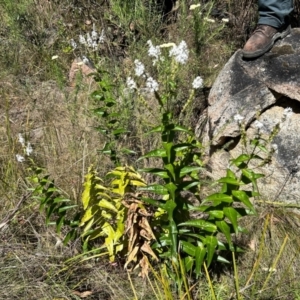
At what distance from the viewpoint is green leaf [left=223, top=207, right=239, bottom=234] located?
2.04m

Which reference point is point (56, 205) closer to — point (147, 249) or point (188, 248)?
point (147, 249)

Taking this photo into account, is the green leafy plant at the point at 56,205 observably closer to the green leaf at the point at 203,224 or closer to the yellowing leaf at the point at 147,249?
the yellowing leaf at the point at 147,249

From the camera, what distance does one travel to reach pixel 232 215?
2070 mm

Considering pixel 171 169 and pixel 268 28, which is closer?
pixel 171 169

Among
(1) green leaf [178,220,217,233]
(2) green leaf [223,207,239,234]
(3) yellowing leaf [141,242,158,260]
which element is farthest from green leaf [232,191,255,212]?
(3) yellowing leaf [141,242,158,260]

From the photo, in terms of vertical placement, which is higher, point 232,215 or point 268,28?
point 268,28

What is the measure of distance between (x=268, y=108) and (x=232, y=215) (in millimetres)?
1188

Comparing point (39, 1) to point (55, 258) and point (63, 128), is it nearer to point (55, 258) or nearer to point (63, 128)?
point (63, 128)

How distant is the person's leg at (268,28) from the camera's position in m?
3.11

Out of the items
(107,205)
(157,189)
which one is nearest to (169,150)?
(157,189)

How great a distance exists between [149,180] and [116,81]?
1.04 m

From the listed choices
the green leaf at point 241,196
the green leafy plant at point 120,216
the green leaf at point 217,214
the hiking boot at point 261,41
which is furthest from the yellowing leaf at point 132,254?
the hiking boot at point 261,41

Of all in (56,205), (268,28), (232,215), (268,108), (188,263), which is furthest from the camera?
(268,28)

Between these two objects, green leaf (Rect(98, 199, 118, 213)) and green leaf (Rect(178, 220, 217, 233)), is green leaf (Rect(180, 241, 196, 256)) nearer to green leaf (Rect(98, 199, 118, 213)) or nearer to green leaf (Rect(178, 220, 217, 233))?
green leaf (Rect(178, 220, 217, 233))
